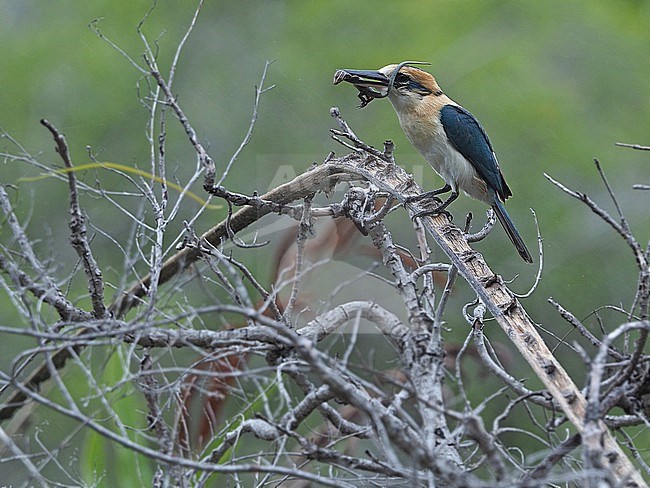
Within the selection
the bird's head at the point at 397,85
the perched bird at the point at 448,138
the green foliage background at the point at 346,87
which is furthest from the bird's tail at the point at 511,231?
the green foliage background at the point at 346,87

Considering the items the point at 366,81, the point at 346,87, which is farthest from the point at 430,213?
the point at 346,87

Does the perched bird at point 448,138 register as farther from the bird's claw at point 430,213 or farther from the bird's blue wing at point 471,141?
the bird's claw at point 430,213

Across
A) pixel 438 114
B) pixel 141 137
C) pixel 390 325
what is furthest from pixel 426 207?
pixel 141 137

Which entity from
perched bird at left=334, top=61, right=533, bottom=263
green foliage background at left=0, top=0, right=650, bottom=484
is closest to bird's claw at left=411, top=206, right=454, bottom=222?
perched bird at left=334, top=61, right=533, bottom=263

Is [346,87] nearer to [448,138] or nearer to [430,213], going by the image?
[448,138]

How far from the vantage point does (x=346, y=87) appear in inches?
83.1

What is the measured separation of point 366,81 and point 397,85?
0.34 feet

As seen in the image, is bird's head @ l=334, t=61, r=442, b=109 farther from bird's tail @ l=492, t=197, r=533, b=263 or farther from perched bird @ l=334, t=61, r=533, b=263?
bird's tail @ l=492, t=197, r=533, b=263

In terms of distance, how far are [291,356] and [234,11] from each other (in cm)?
178

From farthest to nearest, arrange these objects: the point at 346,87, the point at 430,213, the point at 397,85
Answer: the point at 346,87 < the point at 397,85 < the point at 430,213

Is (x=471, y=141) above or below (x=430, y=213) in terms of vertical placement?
above

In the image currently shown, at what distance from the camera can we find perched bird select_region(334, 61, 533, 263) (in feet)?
3.66

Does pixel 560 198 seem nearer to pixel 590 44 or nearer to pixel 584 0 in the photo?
pixel 590 44

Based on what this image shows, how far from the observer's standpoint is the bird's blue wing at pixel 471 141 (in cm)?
114
